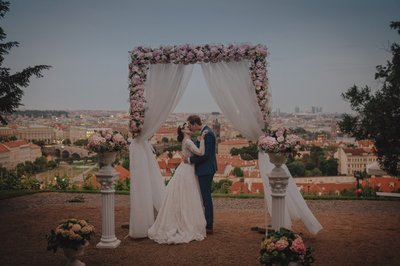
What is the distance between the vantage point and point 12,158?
15.3m

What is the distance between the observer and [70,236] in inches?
205

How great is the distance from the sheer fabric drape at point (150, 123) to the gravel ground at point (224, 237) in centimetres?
53

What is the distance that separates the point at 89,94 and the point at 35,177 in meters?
7.27

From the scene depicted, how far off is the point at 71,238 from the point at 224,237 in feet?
9.11

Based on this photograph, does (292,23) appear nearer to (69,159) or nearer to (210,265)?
(69,159)

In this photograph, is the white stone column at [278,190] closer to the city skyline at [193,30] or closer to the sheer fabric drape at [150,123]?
the sheer fabric drape at [150,123]

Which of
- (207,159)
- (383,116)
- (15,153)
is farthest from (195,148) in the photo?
(15,153)

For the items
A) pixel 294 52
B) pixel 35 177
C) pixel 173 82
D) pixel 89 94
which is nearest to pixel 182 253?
pixel 173 82

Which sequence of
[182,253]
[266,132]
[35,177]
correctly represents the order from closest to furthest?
[182,253]
[266,132]
[35,177]

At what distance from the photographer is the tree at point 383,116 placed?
9805mm

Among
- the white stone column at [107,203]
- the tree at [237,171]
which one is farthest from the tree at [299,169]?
the white stone column at [107,203]

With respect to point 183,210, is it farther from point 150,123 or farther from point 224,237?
point 150,123

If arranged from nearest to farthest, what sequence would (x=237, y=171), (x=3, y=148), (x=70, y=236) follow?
(x=70, y=236)
(x=3, y=148)
(x=237, y=171)

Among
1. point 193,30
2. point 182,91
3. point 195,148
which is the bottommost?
point 195,148
